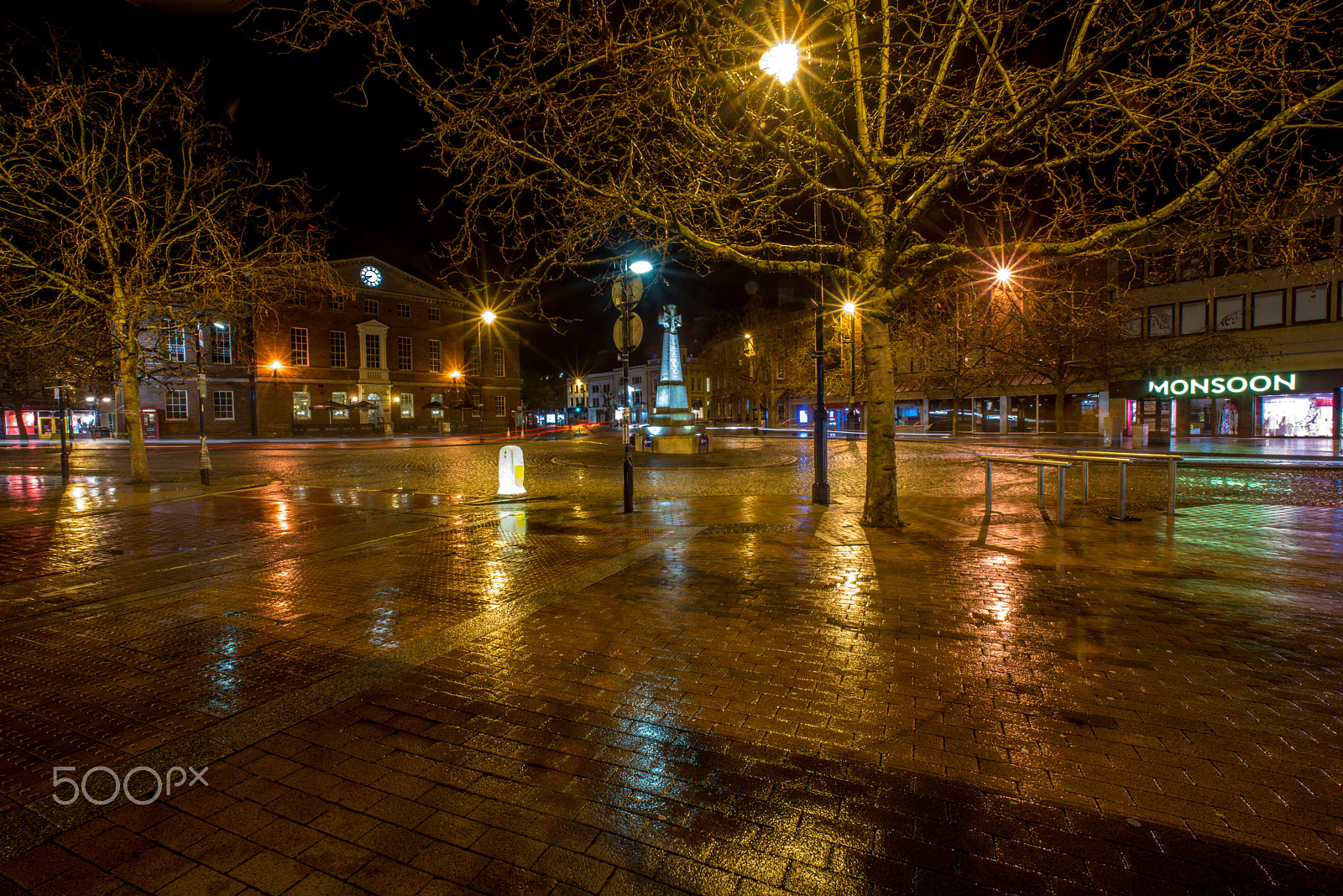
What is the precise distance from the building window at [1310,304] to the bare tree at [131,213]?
41.0 meters

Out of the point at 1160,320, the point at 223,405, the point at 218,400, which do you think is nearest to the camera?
the point at 1160,320

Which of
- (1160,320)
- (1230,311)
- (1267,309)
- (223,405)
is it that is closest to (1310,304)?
(1267,309)

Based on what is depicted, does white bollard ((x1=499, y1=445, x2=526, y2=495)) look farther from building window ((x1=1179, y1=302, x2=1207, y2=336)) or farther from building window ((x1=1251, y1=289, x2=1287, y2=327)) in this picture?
building window ((x1=1251, y1=289, x2=1287, y2=327))

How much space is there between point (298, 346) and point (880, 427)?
49606mm

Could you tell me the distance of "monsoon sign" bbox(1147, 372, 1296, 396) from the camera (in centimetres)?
2870

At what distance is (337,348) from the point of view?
159 feet

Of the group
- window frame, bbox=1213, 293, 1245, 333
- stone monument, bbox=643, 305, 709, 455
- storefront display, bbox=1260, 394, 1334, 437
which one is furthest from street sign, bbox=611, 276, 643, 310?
storefront display, bbox=1260, 394, 1334, 437

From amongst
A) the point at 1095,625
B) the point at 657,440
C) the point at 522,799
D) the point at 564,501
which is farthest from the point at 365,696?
the point at 657,440

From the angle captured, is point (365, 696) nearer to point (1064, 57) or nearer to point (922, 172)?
point (1064, 57)

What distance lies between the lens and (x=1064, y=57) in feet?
17.5

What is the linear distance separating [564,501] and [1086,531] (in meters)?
8.58

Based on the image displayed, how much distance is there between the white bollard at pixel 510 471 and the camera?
12.9 m

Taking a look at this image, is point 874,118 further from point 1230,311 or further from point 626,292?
point 1230,311

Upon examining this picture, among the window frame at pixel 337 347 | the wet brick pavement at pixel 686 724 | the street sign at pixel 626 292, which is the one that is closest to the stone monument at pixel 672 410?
the street sign at pixel 626 292
